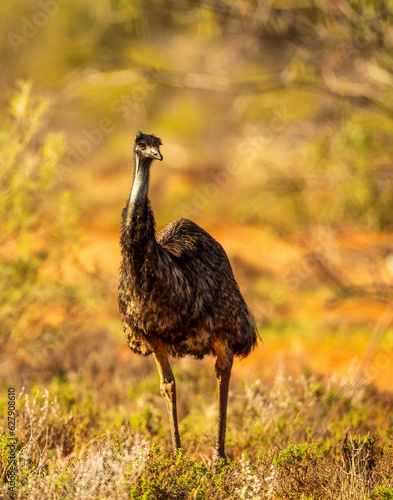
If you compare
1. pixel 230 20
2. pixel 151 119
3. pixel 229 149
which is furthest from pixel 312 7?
pixel 151 119

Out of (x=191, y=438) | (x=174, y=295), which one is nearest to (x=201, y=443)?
(x=191, y=438)

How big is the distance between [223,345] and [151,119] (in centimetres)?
2721

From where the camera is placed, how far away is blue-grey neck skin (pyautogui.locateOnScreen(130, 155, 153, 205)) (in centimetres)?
428

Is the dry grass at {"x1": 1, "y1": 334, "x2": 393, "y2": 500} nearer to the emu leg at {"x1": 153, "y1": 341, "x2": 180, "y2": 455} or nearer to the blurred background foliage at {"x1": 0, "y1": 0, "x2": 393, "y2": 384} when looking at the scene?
the emu leg at {"x1": 153, "y1": 341, "x2": 180, "y2": 455}

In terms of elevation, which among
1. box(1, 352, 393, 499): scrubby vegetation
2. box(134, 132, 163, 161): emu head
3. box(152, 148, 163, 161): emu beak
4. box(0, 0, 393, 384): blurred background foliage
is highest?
box(0, 0, 393, 384): blurred background foliage

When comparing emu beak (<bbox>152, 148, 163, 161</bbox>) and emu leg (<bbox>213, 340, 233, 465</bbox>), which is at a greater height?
emu beak (<bbox>152, 148, 163, 161</bbox>)

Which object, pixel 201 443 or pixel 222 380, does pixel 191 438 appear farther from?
pixel 222 380

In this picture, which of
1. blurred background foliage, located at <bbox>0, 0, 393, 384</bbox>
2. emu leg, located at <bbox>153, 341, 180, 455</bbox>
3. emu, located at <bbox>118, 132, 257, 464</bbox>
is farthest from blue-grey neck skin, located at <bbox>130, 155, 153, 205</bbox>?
blurred background foliage, located at <bbox>0, 0, 393, 384</bbox>

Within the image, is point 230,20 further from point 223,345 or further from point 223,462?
point 223,462

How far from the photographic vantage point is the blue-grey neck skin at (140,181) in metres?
4.28

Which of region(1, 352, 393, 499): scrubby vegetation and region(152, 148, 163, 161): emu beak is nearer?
region(152, 148, 163, 161): emu beak

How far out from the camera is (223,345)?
16.9ft

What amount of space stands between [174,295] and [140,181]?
2.53ft

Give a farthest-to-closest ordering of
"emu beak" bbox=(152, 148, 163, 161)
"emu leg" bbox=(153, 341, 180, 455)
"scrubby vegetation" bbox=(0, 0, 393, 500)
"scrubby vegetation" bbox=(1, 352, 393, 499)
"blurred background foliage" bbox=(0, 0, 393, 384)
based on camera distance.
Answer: "blurred background foliage" bbox=(0, 0, 393, 384), "emu leg" bbox=(153, 341, 180, 455), "scrubby vegetation" bbox=(0, 0, 393, 500), "scrubby vegetation" bbox=(1, 352, 393, 499), "emu beak" bbox=(152, 148, 163, 161)
